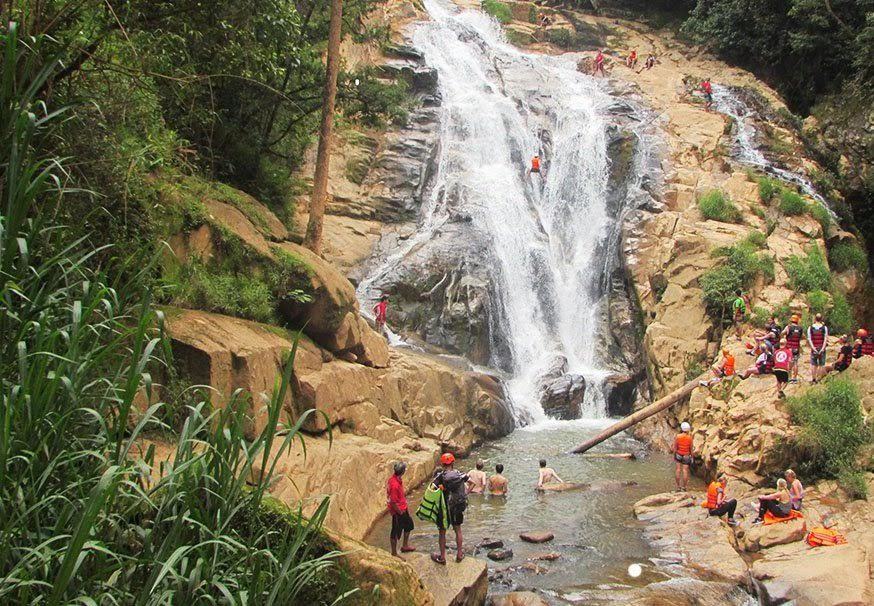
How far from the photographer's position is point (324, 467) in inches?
359

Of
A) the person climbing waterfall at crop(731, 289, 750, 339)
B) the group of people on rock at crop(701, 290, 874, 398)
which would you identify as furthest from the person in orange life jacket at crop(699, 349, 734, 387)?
the person climbing waterfall at crop(731, 289, 750, 339)

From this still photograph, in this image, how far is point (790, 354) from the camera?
12539 millimetres

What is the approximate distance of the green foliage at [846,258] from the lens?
64.3ft

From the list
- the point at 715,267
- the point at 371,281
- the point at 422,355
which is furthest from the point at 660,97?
the point at 422,355

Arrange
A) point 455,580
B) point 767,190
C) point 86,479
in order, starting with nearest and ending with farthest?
point 86,479 → point 455,580 → point 767,190

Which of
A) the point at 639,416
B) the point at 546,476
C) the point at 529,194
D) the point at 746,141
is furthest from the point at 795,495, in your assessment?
the point at 746,141

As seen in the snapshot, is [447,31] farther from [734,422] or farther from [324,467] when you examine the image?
[324,467]

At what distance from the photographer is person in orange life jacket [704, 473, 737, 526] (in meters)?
9.87

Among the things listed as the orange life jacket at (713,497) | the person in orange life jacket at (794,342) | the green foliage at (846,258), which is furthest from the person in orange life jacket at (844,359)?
the green foliage at (846,258)

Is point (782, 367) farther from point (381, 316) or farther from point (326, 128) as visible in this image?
point (326, 128)

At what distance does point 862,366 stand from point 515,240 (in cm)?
1140

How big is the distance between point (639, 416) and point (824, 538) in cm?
618

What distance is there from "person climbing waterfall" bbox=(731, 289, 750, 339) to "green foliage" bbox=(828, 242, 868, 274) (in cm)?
483

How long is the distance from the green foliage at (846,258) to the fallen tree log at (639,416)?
7.72 meters
